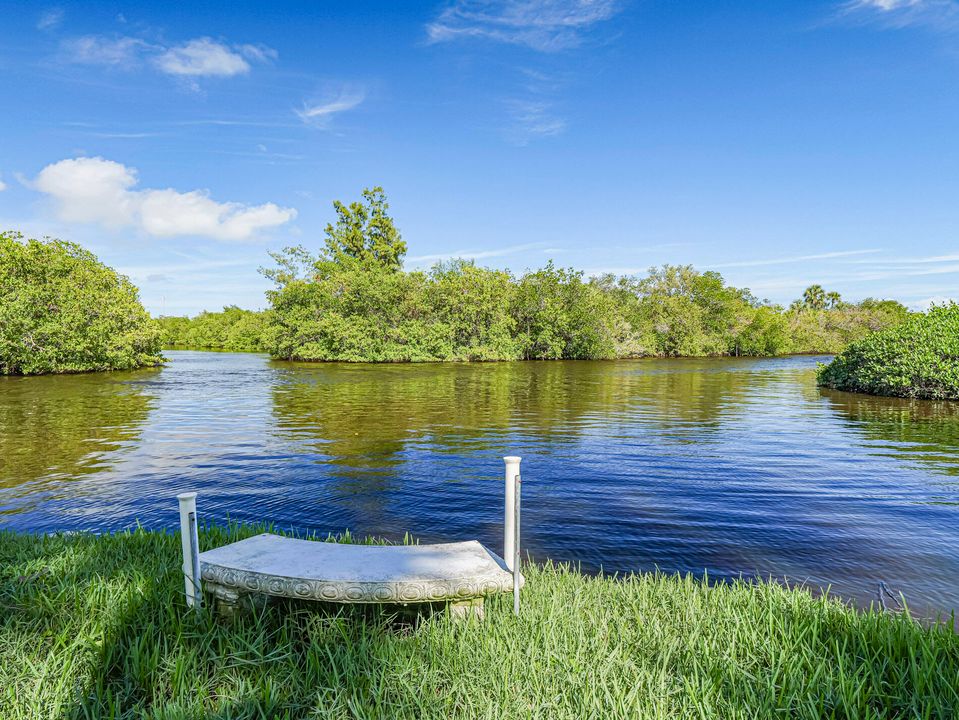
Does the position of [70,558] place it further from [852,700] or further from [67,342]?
[67,342]

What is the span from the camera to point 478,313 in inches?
1902

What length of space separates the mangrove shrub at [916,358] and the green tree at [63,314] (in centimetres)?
4040

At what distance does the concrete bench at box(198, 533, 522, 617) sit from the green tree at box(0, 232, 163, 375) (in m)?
34.4

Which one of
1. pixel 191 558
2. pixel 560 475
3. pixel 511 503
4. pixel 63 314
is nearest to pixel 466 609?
pixel 511 503

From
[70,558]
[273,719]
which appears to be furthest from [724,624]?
[70,558]

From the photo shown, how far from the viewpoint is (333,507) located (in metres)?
8.01

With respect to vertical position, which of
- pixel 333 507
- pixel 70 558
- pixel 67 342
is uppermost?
pixel 67 342

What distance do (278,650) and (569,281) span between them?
50.1 meters

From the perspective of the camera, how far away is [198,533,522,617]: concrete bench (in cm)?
349

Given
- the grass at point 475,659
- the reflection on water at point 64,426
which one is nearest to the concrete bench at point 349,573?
the grass at point 475,659

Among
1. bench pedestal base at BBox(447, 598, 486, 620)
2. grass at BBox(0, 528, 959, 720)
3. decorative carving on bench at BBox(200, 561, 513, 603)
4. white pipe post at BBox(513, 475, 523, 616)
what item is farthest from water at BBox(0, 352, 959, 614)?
decorative carving on bench at BBox(200, 561, 513, 603)

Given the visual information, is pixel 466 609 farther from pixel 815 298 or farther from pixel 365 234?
pixel 815 298

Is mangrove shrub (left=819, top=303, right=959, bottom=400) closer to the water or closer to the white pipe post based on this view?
the water

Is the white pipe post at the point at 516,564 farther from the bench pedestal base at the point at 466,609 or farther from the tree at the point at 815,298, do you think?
the tree at the point at 815,298
